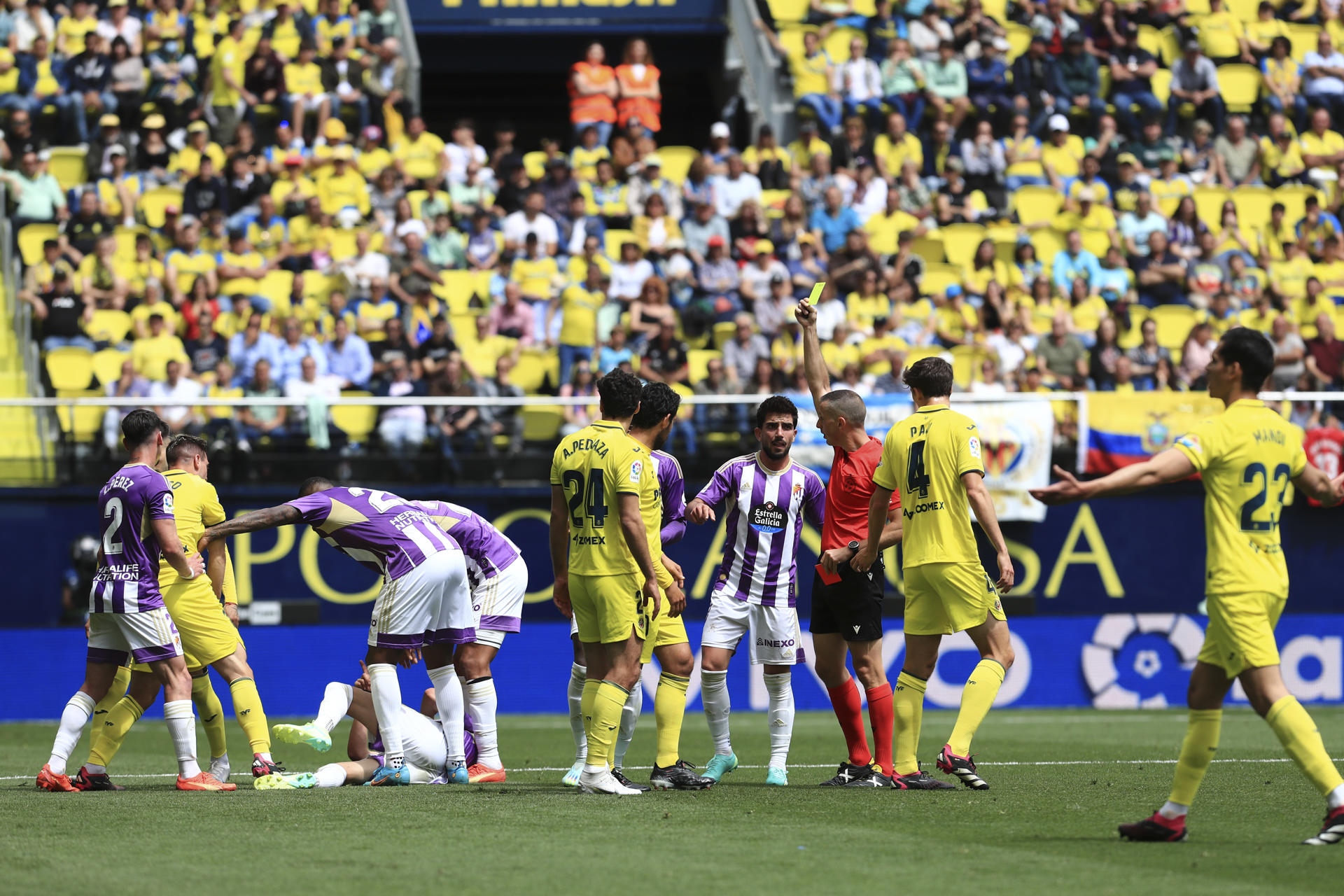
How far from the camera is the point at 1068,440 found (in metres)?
16.3

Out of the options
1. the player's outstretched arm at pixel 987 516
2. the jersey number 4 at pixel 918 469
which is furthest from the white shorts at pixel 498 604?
the player's outstretched arm at pixel 987 516

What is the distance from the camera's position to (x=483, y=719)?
965 centimetres

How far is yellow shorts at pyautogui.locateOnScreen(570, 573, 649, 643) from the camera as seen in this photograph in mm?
8305

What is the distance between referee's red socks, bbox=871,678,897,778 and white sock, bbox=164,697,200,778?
3.88m

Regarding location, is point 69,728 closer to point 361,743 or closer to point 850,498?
point 361,743

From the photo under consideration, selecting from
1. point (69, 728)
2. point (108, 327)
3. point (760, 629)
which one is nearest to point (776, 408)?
point (760, 629)

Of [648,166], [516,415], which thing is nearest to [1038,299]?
[648,166]

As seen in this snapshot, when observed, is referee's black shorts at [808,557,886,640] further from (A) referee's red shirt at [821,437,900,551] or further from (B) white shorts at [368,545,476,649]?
(B) white shorts at [368,545,476,649]

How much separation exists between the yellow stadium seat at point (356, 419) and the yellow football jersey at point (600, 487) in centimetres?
755

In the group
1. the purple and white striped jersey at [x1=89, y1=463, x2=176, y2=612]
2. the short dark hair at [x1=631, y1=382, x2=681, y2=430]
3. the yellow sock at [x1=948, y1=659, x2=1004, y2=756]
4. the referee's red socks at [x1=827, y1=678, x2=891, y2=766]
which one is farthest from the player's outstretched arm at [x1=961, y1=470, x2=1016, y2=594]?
the purple and white striped jersey at [x1=89, y1=463, x2=176, y2=612]

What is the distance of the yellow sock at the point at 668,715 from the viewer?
8.87 meters

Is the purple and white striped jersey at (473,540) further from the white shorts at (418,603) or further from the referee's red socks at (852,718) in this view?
the referee's red socks at (852,718)

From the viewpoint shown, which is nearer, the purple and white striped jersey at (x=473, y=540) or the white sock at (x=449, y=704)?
the white sock at (x=449, y=704)

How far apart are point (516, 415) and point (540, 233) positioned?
4156 mm
